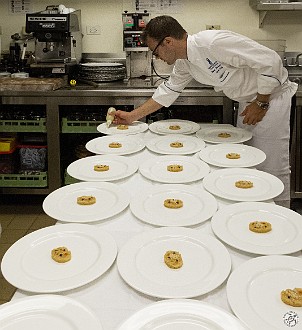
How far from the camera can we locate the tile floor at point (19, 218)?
11.0 ft

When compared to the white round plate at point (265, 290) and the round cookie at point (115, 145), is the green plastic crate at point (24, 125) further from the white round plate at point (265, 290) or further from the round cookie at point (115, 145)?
the white round plate at point (265, 290)

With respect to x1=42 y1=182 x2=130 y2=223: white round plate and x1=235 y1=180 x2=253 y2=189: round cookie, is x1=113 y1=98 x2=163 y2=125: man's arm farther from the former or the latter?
x1=235 y1=180 x2=253 y2=189: round cookie

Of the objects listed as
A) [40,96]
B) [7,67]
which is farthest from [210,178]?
[7,67]

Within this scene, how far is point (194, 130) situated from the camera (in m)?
2.60

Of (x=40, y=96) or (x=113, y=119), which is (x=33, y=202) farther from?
(x=113, y=119)

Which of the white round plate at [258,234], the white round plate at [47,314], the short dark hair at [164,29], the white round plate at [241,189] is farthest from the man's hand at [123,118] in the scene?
the white round plate at [47,314]

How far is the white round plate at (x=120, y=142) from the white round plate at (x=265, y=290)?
1.15 m

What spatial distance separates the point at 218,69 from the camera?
245cm

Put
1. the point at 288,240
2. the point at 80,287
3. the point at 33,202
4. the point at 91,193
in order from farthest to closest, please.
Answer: the point at 33,202, the point at 91,193, the point at 288,240, the point at 80,287

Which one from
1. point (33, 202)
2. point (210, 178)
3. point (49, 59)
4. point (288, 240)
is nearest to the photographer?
point (288, 240)

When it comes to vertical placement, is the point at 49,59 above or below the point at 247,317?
above

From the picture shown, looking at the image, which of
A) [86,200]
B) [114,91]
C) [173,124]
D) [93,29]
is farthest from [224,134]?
[93,29]

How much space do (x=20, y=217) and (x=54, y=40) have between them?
1.49 metres

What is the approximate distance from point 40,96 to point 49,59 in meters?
0.42
